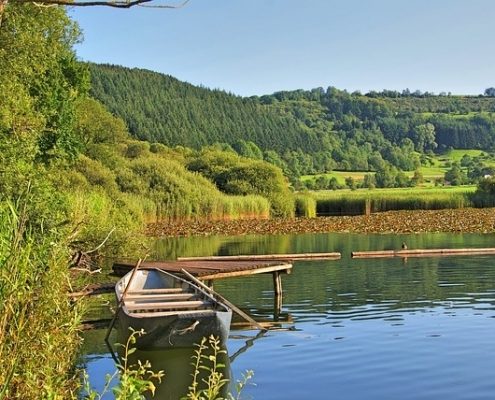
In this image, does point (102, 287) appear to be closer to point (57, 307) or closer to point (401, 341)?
point (401, 341)

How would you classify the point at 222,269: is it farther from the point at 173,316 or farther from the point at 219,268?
the point at 173,316

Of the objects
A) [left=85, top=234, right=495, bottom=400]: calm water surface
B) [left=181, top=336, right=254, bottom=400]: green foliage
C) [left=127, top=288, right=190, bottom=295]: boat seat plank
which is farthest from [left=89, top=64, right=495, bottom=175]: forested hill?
[left=181, top=336, right=254, bottom=400]: green foliage

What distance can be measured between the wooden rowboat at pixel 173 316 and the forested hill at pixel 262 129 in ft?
319

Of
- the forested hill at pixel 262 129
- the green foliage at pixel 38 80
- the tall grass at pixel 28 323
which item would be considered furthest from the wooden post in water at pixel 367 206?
the forested hill at pixel 262 129

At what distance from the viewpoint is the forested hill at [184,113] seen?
12262 cm

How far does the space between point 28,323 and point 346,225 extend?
37.5 m

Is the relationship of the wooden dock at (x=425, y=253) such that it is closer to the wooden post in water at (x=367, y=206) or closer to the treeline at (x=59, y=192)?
the treeline at (x=59, y=192)

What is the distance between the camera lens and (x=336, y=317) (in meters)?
16.2

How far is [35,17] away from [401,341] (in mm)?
17194

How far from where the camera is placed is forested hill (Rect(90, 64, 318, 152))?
122625 mm

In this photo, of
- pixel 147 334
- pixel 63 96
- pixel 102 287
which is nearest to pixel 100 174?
pixel 63 96

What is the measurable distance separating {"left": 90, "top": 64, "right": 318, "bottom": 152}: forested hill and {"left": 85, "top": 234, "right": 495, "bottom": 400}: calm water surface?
9685 cm

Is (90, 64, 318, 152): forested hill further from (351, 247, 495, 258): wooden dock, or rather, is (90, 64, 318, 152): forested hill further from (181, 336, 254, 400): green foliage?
(181, 336, 254, 400): green foliage

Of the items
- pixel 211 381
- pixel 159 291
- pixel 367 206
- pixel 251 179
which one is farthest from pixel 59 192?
pixel 367 206
